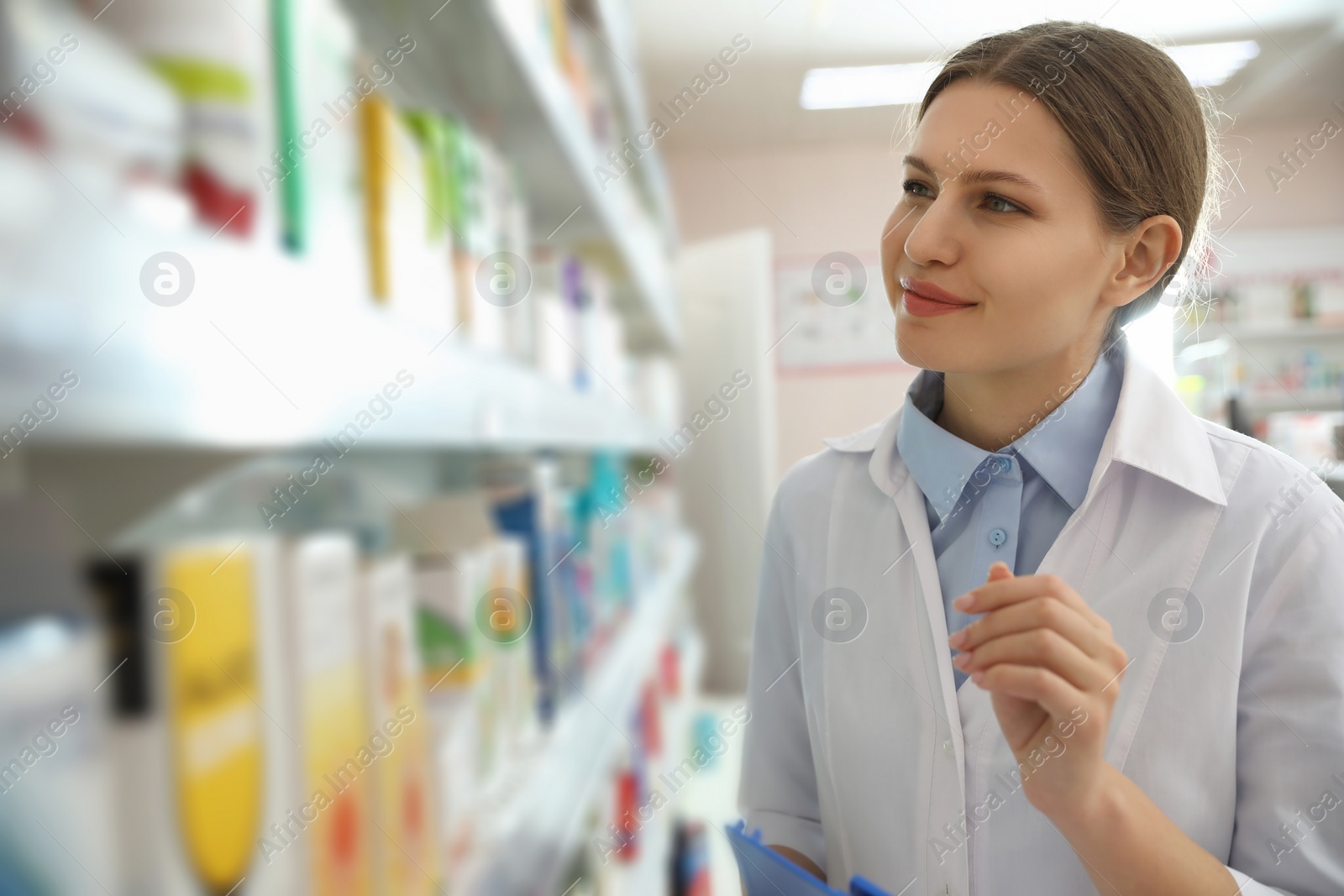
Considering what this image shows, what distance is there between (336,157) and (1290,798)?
35.9 inches

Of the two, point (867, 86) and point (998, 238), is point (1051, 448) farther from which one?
point (867, 86)

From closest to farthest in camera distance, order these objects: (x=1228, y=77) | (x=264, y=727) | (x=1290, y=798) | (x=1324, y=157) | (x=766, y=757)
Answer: (x=264, y=727) < (x=1290, y=798) < (x=766, y=757) < (x=1228, y=77) < (x=1324, y=157)

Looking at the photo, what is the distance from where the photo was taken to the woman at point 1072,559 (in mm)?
673

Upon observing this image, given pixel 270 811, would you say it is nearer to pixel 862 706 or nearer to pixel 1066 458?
pixel 862 706

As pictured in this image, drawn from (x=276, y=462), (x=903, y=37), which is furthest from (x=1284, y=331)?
(x=276, y=462)

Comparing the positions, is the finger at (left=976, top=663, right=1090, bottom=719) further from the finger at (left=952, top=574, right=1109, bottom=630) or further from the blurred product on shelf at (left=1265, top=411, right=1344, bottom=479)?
the blurred product on shelf at (left=1265, top=411, right=1344, bottom=479)

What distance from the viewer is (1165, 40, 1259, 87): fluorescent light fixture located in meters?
0.89

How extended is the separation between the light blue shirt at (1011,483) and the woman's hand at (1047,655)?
178 millimetres

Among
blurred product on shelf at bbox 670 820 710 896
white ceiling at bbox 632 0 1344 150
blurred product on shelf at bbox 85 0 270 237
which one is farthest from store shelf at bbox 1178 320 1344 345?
blurred product on shelf at bbox 85 0 270 237

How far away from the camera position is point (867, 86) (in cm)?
132

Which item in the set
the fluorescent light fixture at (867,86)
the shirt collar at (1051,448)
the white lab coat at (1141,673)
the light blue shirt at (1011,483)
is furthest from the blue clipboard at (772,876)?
the fluorescent light fixture at (867,86)

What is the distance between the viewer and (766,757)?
91cm

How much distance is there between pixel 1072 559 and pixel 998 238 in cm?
28

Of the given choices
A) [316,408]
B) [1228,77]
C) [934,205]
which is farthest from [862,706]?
[1228,77]
